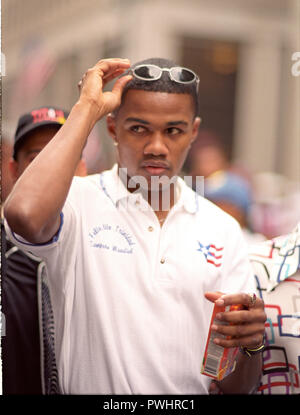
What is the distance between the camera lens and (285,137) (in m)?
13.0

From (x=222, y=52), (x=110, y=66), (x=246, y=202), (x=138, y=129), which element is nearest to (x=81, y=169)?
(x=138, y=129)

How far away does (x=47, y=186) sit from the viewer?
1883 millimetres

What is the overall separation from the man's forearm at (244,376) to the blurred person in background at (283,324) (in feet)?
0.40

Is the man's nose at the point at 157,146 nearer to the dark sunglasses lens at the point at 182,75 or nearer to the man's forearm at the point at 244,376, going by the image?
the dark sunglasses lens at the point at 182,75

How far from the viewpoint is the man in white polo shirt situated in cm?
207

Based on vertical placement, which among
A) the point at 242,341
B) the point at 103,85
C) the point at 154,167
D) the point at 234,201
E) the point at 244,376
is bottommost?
the point at 244,376

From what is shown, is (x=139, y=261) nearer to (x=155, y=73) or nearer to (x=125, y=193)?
(x=125, y=193)

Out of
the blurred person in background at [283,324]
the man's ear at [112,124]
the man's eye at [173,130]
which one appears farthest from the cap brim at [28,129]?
the blurred person in background at [283,324]

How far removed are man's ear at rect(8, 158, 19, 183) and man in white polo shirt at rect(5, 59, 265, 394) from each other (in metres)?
0.65

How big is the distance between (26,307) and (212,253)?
0.93 metres

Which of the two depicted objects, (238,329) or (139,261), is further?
(139,261)

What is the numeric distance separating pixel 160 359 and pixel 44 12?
16934 mm

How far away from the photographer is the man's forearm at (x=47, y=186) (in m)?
1.85

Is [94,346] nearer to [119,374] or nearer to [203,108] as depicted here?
[119,374]
